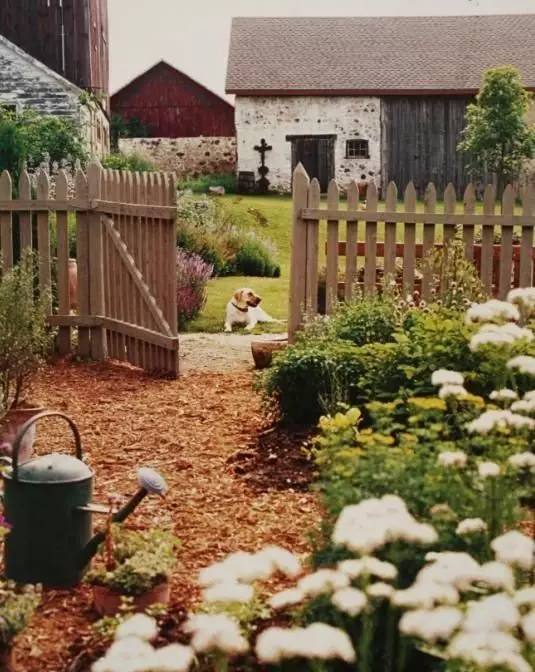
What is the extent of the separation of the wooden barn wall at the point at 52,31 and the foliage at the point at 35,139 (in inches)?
57.3

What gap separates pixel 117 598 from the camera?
13.7ft

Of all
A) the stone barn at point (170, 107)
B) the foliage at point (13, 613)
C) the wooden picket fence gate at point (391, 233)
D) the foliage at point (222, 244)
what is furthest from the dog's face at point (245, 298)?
the stone barn at point (170, 107)

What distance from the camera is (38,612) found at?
429 cm

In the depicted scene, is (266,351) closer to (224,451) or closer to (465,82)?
(224,451)

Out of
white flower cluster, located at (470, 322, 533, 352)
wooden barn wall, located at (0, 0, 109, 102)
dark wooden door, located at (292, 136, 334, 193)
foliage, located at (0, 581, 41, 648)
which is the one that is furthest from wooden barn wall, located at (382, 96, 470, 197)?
foliage, located at (0, 581, 41, 648)

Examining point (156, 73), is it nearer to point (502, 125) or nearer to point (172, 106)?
point (172, 106)

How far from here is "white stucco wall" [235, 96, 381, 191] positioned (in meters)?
32.1

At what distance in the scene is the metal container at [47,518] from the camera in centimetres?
441

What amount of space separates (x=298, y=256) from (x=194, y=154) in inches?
969

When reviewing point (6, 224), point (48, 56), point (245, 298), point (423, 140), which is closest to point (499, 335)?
point (6, 224)

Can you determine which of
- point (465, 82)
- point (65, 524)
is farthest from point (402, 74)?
point (65, 524)

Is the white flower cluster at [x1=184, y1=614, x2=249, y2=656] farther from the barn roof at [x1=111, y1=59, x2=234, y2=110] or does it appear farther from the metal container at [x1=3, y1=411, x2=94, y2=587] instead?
the barn roof at [x1=111, y1=59, x2=234, y2=110]

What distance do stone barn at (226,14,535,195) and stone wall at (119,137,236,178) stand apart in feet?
4.05

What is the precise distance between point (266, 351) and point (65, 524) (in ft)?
16.8
